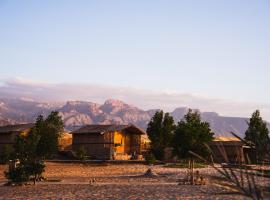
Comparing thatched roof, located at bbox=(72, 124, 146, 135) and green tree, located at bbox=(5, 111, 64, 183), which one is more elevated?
thatched roof, located at bbox=(72, 124, 146, 135)

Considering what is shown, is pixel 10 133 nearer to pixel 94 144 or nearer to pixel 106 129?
pixel 94 144

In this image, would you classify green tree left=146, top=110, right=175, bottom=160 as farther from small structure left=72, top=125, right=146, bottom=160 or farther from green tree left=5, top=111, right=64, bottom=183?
green tree left=5, top=111, right=64, bottom=183

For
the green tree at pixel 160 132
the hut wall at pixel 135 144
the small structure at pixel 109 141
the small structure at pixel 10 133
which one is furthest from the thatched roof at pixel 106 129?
the small structure at pixel 10 133

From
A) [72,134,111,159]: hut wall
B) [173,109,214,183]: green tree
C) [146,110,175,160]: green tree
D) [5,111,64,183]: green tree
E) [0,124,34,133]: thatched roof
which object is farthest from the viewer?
[0,124,34,133]: thatched roof

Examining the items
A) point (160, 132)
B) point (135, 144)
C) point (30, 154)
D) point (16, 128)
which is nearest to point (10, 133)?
point (16, 128)

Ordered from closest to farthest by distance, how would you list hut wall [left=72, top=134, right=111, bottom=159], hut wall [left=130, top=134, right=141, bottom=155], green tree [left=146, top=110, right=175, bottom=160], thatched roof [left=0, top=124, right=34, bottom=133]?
green tree [left=146, top=110, right=175, bottom=160], hut wall [left=72, top=134, right=111, bottom=159], thatched roof [left=0, top=124, right=34, bottom=133], hut wall [left=130, top=134, right=141, bottom=155]

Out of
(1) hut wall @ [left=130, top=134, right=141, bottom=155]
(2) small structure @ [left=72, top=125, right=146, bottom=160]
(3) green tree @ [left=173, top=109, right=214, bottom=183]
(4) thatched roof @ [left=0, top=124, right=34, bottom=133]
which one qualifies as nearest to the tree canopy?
(3) green tree @ [left=173, top=109, right=214, bottom=183]

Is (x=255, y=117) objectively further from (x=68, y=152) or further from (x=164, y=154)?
(x=68, y=152)

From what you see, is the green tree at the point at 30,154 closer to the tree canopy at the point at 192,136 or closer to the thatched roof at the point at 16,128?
the tree canopy at the point at 192,136

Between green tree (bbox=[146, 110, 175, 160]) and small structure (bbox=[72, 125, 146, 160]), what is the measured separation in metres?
3.31

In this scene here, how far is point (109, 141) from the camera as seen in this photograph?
200ft

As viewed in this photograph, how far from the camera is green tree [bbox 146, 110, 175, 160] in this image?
57.6m

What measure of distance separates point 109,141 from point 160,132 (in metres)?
6.72

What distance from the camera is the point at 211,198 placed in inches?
835
